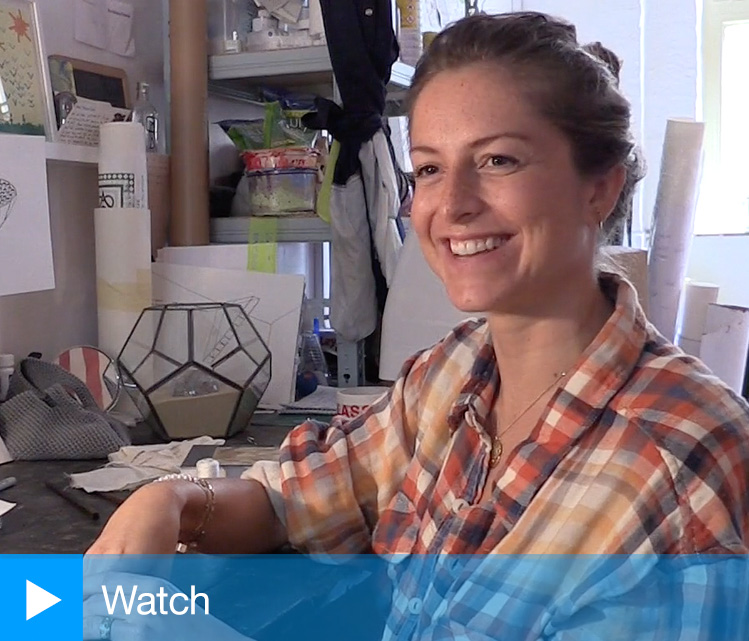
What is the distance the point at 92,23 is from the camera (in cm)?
141

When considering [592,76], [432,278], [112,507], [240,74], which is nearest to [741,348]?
[432,278]

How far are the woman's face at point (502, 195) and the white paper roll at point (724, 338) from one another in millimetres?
1200

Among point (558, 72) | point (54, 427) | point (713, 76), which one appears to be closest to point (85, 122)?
point (54, 427)

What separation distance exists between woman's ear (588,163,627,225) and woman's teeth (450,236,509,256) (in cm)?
9

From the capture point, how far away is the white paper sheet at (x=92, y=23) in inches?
54.2

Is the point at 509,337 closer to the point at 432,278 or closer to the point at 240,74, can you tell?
the point at 432,278

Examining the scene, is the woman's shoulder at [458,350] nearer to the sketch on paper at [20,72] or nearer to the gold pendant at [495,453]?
the gold pendant at [495,453]

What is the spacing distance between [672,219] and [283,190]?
72cm

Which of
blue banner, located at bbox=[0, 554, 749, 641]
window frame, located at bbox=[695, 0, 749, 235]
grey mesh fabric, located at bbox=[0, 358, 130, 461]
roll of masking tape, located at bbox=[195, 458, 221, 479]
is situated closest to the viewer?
blue banner, located at bbox=[0, 554, 749, 641]

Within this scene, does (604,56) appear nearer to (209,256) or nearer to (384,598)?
(384,598)

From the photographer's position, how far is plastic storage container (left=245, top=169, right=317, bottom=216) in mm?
1549

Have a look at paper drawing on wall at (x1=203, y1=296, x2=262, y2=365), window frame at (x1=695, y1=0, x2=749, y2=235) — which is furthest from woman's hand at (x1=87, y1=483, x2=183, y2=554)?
window frame at (x1=695, y1=0, x2=749, y2=235)

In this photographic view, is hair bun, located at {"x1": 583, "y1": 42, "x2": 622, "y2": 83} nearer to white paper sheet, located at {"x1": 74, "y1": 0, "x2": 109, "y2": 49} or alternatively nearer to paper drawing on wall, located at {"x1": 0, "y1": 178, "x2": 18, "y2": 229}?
paper drawing on wall, located at {"x1": 0, "y1": 178, "x2": 18, "y2": 229}

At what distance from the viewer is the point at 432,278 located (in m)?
1.43
